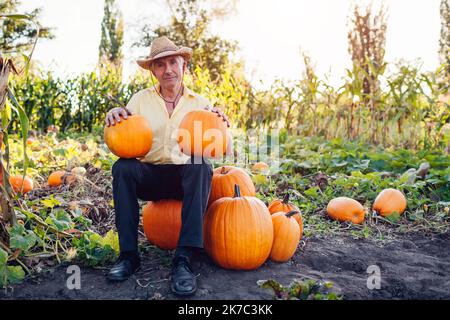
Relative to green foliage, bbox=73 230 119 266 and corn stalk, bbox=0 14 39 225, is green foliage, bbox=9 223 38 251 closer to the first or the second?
corn stalk, bbox=0 14 39 225

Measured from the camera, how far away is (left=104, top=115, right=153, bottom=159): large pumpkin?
7.89 ft

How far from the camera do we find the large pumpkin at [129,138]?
7.89 ft

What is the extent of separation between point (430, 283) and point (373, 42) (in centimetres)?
833

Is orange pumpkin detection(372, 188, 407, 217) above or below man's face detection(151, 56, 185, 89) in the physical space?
below

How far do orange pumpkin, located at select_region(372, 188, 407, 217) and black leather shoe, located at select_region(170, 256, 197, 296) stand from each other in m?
2.04

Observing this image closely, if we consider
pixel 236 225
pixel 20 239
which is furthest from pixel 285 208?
pixel 20 239

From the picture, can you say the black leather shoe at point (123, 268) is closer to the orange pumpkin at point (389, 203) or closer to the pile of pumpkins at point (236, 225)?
the pile of pumpkins at point (236, 225)

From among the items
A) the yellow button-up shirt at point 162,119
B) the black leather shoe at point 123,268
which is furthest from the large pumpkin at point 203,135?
the black leather shoe at point 123,268

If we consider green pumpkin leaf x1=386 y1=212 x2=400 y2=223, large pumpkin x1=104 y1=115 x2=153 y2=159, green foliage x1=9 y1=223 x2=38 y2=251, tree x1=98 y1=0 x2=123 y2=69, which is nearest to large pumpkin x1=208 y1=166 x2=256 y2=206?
large pumpkin x1=104 y1=115 x2=153 y2=159

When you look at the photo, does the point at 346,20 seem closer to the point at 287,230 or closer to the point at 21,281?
the point at 287,230

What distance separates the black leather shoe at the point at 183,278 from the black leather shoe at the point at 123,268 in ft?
0.75

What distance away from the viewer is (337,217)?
357cm

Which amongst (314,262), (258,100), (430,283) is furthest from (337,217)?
(258,100)
